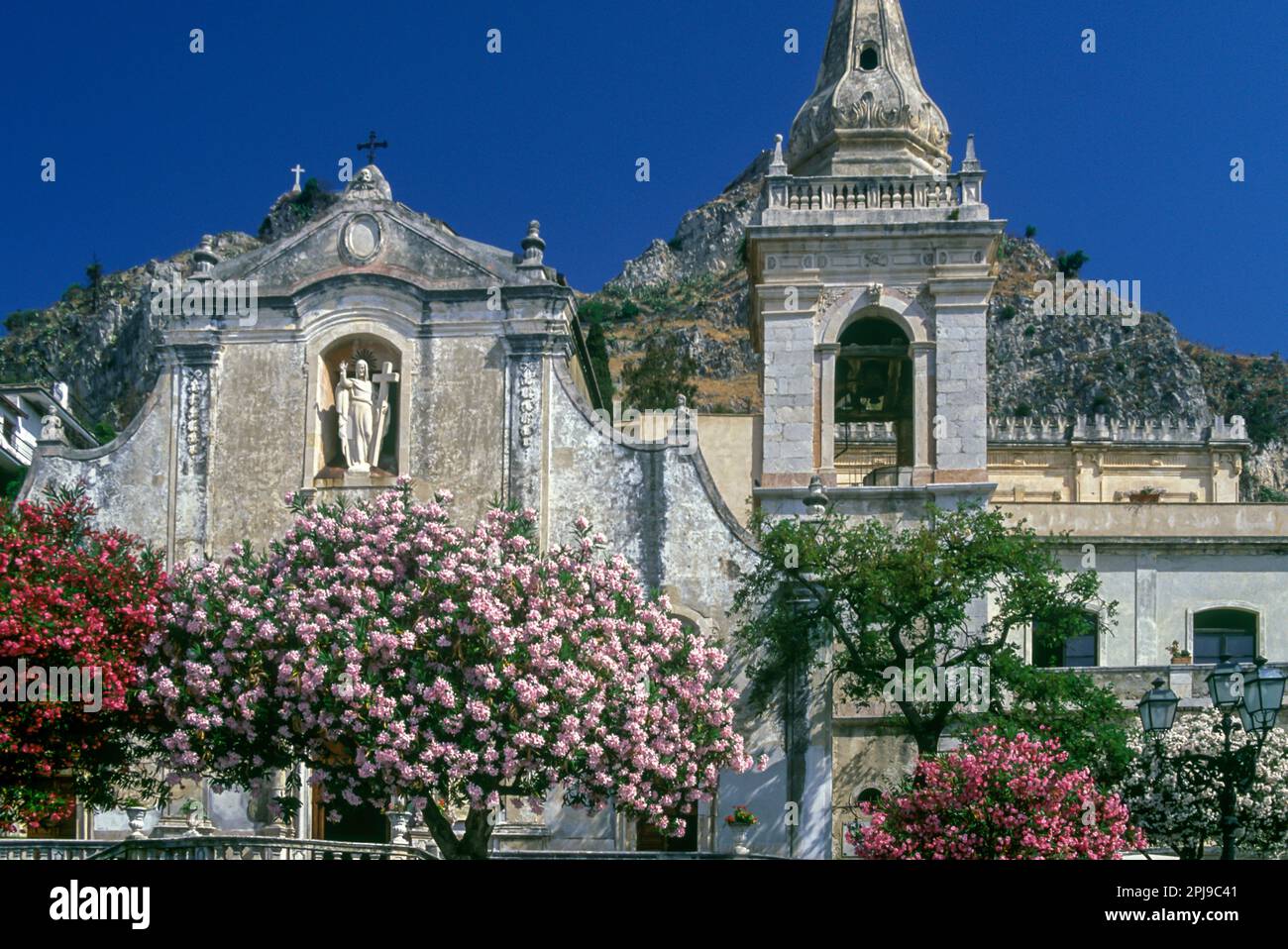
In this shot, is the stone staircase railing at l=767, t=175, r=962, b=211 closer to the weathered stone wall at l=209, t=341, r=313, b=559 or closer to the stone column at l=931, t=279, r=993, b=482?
the stone column at l=931, t=279, r=993, b=482

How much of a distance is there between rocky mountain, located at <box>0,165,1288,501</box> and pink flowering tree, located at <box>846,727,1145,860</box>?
62027mm

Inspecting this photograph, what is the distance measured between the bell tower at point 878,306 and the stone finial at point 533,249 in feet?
18.7

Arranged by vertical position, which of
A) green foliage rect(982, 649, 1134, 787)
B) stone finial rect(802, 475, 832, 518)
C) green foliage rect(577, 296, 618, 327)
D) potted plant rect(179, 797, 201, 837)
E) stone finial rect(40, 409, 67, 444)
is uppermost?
green foliage rect(577, 296, 618, 327)

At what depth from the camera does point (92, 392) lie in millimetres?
98375

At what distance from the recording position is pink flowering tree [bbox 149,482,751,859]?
88.0ft

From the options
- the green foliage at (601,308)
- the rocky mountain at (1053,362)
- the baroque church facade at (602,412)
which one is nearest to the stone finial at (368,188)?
the baroque church facade at (602,412)

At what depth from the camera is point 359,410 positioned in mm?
35219

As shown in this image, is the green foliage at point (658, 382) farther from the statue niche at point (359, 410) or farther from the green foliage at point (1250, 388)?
the statue niche at point (359, 410)

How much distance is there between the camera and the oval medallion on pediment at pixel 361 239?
35.4 m

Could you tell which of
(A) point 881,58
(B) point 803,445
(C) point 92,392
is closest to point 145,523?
(B) point 803,445

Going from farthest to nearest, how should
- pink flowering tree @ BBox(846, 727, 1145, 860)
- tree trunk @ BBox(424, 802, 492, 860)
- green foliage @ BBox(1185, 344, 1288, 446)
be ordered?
green foliage @ BBox(1185, 344, 1288, 446)
tree trunk @ BBox(424, 802, 492, 860)
pink flowering tree @ BBox(846, 727, 1145, 860)

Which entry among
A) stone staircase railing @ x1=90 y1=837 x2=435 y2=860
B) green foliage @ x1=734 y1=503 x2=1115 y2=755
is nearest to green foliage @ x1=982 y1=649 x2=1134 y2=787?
green foliage @ x1=734 y1=503 x2=1115 y2=755

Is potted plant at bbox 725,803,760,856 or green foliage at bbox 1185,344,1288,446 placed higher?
green foliage at bbox 1185,344,1288,446
